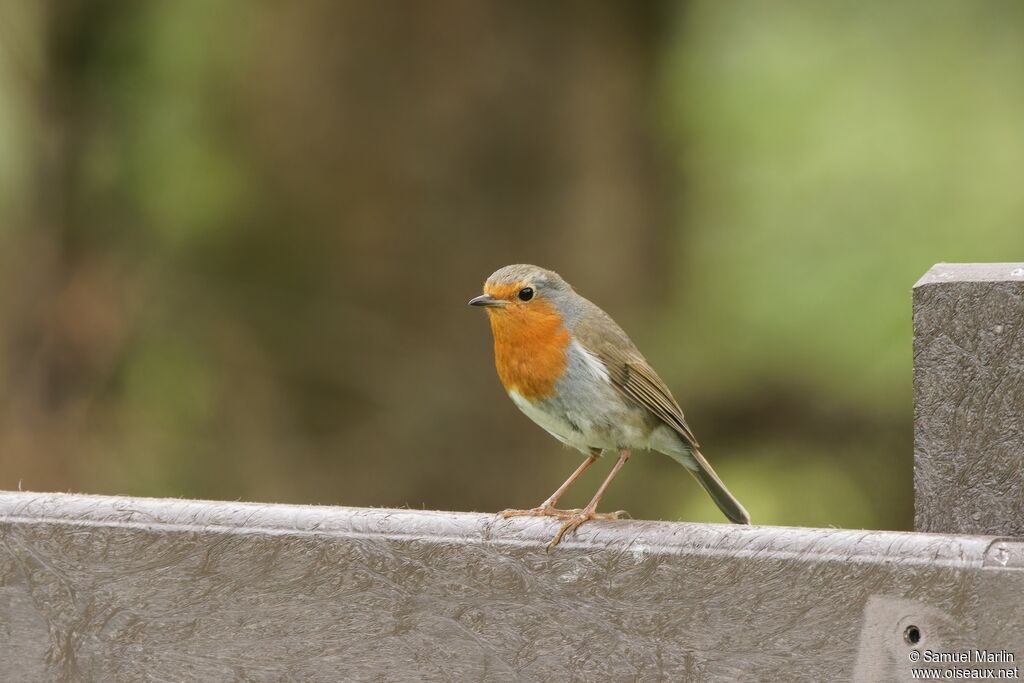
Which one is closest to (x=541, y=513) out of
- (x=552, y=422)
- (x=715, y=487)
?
(x=552, y=422)

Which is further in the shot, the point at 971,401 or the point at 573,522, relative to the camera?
the point at 573,522

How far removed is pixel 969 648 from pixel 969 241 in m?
4.77

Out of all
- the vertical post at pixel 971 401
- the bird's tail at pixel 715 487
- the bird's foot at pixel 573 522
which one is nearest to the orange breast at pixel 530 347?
the bird's tail at pixel 715 487

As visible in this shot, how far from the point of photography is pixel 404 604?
2207 mm

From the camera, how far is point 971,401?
2.07m

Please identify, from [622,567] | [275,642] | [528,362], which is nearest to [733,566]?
[622,567]

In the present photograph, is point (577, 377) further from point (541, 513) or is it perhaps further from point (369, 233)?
point (369, 233)

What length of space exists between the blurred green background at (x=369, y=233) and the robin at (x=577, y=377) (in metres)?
1.78

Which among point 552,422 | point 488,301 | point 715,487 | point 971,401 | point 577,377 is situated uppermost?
point 971,401

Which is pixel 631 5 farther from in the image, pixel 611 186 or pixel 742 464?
pixel 742 464

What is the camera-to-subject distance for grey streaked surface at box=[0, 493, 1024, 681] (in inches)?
75.2

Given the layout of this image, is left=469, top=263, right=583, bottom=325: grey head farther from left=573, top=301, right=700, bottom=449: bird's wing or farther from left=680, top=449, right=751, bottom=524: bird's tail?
left=680, top=449, right=751, bottom=524: bird's tail

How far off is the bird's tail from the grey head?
53 cm

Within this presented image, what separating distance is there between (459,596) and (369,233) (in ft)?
11.2
